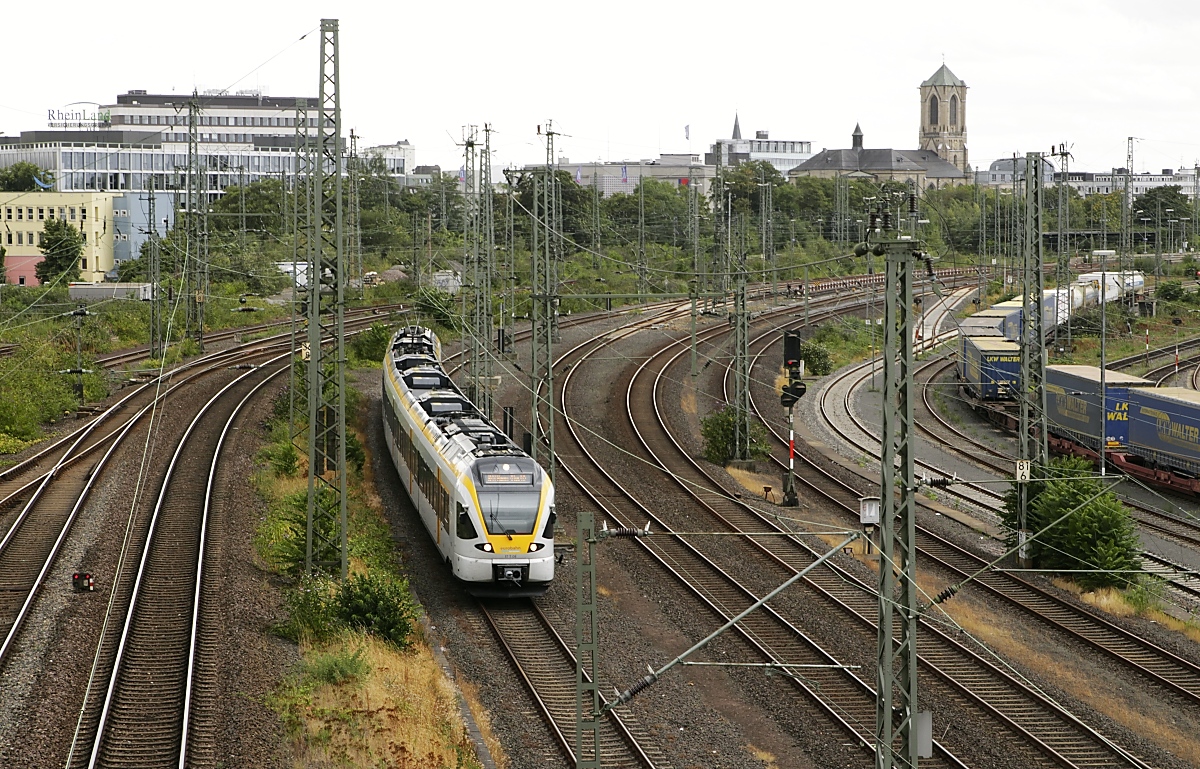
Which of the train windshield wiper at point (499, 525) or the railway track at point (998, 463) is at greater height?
the train windshield wiper at point (499, 525)

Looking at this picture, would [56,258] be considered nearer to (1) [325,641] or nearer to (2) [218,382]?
(2) [218,382]

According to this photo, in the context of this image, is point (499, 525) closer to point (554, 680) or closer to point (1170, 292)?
point (554, 680)

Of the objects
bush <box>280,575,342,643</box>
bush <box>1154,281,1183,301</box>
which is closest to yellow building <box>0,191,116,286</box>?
bush <box>1154,281,1183,301</box>

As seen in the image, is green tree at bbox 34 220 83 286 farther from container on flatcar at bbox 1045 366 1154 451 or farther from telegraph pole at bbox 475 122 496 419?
container on flatcar at bbox 1045 366 1154 451

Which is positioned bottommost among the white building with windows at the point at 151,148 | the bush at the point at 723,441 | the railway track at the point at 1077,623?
the railway track at the point at 1077,623

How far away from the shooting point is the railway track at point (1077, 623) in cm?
2208

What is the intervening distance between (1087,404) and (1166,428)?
467 centimetres

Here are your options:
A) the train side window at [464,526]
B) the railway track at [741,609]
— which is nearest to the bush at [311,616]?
the train side window at [464,526]

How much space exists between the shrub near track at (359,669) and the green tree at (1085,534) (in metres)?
14.3

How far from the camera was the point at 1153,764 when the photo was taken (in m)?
18.3

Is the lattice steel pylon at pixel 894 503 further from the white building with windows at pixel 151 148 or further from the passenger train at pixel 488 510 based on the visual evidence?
the white building with windows at pixel 151 148

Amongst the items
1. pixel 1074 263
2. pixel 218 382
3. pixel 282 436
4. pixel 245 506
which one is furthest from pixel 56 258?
pixel 1074 263

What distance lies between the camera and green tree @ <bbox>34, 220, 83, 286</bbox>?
275 feet

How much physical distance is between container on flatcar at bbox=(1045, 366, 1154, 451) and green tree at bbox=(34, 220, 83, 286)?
62164 millimetres
